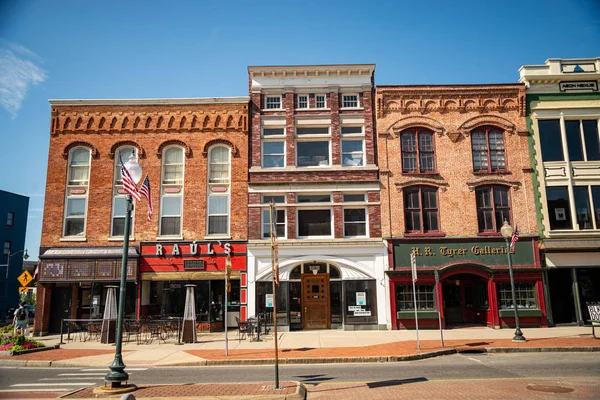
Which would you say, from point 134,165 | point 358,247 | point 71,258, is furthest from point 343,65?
point 71,258

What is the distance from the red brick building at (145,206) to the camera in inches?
923

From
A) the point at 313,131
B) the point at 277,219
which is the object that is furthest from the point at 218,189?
the point at 313,131

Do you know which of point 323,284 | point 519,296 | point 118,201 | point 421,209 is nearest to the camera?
point 519,296

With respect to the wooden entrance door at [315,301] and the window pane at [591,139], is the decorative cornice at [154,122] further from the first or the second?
the window pane at [591,139]

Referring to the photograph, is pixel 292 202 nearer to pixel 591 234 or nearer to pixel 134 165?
pixel 134 165

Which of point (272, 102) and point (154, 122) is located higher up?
point (272, 102)

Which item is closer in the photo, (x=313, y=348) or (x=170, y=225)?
(x=313, y=348)

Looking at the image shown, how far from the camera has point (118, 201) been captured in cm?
2470

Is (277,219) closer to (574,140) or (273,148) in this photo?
(273,148)

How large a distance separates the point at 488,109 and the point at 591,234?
840cm

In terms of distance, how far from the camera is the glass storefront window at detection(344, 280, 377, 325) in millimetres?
22719

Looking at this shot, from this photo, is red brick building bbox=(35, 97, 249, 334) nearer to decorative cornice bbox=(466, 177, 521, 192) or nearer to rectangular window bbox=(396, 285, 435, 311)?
rectangular window bbox=(396, 285, 435, 311)

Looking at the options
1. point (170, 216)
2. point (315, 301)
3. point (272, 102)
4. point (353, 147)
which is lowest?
point (315, 301)

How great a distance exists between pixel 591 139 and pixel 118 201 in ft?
86.4
